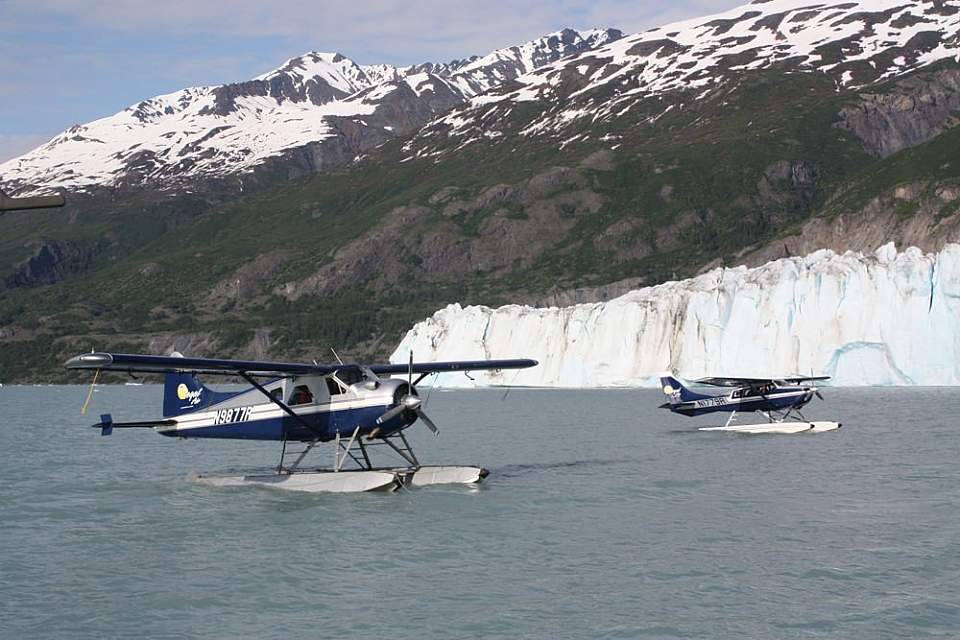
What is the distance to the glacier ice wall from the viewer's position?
283 feet

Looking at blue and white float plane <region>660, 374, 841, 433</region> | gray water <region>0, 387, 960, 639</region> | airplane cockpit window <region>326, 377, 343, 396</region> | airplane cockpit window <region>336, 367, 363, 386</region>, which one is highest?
airplane cockpit window <region>336, 367, 363, 386</region>

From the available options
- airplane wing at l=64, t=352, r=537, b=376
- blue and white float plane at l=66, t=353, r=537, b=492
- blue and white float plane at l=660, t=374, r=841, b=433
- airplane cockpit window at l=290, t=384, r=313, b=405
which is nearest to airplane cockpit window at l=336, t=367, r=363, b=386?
blue and white float plane at l=66, t=353, r=537, b=492

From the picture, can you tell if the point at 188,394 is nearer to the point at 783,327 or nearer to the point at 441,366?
the point at 441,366

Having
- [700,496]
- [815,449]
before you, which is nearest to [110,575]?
[700,496]

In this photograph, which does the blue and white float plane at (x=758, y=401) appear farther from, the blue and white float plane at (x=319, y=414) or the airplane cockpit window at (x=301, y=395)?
the airplane cockpit window at (x=301, y=395)

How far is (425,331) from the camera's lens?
395 ft

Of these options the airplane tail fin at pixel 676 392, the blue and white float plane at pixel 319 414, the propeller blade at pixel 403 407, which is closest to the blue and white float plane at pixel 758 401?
A: the airplane tail fin at pixel 676 392

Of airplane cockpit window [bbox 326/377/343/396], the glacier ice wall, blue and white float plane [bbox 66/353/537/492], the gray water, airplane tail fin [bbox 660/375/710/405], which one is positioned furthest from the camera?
the glacier ice wall

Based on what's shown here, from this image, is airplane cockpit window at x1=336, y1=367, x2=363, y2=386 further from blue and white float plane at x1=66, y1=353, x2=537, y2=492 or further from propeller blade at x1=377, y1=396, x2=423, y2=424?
propeller blade at x1=377, y1=396, x2=423, y2=424

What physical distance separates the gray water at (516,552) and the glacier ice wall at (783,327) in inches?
1966

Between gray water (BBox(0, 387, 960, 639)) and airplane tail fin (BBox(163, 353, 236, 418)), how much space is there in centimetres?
242

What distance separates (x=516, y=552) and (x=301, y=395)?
1100 cm

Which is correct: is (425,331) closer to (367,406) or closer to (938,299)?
(938,299)

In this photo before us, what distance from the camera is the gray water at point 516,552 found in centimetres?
1672
